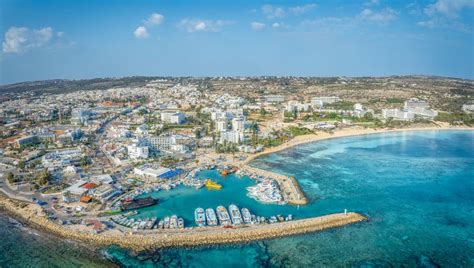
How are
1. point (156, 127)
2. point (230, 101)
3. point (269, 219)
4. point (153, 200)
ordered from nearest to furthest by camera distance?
point (269, 219)
point (153, 200)
point (156, 127)
point (230, 101)

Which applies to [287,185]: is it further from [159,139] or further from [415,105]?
[415,105]

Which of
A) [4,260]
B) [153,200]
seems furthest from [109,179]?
[4,260]

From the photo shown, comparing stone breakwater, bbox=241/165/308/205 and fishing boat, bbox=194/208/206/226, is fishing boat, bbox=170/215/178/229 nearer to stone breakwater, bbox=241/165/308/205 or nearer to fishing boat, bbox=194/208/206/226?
fishing boat, bbox=194/208/206/226

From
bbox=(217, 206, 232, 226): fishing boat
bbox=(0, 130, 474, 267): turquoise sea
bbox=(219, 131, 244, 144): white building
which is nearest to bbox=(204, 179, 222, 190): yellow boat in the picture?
bbox=(0, 130, 474, 267): turquoise sea

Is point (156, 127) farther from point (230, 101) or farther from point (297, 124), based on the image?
point (230, 101)

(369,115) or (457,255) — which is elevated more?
(369,115)

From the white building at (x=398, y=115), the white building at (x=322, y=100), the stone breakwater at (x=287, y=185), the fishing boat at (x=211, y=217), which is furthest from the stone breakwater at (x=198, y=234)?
the white building at (x=322, y=100)
